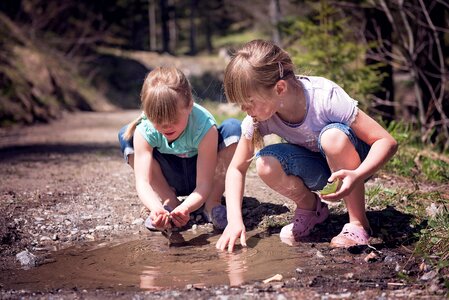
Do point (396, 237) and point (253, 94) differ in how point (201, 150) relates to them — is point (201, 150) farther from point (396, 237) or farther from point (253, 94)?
point (396, 237)

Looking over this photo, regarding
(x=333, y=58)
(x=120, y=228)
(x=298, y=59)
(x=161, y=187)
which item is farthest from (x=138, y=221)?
(x=333, y=58)

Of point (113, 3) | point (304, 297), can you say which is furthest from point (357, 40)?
point (113, 3)

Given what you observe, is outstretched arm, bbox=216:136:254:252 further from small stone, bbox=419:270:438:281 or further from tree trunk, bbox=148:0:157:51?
tree trunk, bbox=148:0:157:51

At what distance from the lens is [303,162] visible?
3131 millimetres

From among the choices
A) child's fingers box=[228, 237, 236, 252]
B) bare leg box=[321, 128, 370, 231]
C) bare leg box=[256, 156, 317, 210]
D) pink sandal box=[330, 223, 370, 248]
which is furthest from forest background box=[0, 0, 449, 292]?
child's fingers box=[228, 237, 236, 252]

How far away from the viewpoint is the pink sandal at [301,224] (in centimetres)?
321

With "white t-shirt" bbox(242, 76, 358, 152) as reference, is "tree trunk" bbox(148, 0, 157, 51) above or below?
above

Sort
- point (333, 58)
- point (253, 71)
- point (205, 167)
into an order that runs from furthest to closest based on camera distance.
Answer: point (333, 58) → point (205, 167) → point (253, 71)

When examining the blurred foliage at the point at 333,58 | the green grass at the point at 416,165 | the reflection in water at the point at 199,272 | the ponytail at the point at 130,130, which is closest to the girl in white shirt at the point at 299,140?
the reflection in water at the point at 199,272

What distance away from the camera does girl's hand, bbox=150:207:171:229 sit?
10.3ft

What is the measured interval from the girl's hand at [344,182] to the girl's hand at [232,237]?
546 mm

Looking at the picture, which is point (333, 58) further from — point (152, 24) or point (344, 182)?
point (152, 24)

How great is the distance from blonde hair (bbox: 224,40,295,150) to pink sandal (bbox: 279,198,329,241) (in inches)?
30.9

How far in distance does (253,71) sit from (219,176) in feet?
3.40
